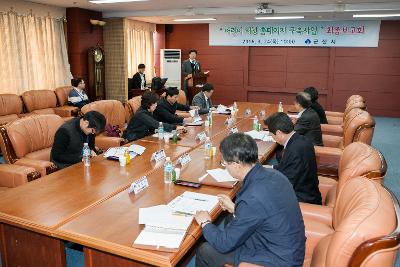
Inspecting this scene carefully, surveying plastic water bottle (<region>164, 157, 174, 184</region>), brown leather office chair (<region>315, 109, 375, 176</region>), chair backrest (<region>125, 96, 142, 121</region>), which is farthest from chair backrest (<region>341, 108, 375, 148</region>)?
chair backrest (<region>125, 96, 142, 121</region>)

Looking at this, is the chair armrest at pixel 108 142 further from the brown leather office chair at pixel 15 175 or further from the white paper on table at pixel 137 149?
the brown leather office chair at pixel 15 175

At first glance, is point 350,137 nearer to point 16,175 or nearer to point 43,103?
point 16,175

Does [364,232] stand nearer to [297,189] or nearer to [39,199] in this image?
[297,189]

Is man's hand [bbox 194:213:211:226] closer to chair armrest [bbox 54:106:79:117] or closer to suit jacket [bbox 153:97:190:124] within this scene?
suit jacket [bbox 153:97:190:124]

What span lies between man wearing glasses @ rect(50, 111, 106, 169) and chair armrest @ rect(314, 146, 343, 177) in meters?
2.18

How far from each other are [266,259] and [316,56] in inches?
346

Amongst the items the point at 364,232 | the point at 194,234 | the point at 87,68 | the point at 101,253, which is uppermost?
the point at 87,68

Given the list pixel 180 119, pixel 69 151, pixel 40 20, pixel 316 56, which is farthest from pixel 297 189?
pixel 316 56

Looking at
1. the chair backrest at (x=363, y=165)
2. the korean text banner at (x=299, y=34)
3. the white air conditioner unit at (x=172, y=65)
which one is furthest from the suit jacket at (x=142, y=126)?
the korean text banner at (x=299, y=34)

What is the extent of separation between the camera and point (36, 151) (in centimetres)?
370

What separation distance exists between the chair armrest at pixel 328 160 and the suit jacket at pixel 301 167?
93 cm

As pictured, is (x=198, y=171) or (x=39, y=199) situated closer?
(x=39, y=199)

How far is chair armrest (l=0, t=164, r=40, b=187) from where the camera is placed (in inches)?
116

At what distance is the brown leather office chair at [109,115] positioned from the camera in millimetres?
4285
